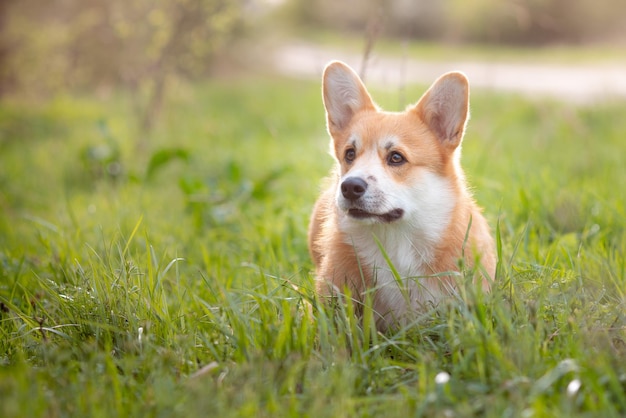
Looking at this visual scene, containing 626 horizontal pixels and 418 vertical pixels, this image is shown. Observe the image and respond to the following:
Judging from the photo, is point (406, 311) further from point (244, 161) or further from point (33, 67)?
point (33, 67)

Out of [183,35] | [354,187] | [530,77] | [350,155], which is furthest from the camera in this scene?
[530,77]

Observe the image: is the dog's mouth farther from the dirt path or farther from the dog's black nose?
the dirt path

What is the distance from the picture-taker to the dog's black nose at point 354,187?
119 inches

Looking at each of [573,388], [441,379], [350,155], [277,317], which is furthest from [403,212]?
[573,388]

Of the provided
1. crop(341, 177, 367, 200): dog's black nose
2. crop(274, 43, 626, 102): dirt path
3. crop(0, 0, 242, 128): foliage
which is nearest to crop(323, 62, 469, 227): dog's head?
crop(341, 177, 367, 200): dog's black nose

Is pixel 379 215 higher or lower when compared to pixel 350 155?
lower

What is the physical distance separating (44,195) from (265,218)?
2462 millimetres

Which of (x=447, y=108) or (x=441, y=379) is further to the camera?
(x=447, y=108)

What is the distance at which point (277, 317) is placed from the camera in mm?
2691

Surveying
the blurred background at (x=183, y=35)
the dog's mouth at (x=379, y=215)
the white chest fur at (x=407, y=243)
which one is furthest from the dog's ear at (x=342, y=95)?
the blurred background at (x=183, y=35)

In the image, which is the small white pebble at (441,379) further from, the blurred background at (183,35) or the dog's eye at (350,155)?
the blurred background at (183,35)

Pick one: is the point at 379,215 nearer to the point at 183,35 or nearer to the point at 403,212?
the point at 403,212

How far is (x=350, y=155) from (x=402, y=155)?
0.30 m

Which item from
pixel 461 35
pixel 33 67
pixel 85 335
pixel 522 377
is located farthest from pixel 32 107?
pixel 461 35
